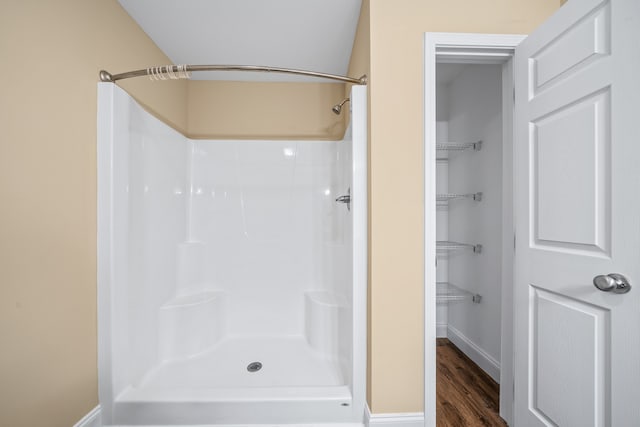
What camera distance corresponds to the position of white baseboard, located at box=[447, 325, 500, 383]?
1.73m

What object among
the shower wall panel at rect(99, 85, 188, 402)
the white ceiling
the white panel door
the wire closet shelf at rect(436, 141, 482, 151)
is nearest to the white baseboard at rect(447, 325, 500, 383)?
the white panel door

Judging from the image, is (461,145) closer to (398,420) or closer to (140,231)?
(398,420)

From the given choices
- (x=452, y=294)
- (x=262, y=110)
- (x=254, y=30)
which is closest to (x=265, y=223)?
(x=262, y=110)

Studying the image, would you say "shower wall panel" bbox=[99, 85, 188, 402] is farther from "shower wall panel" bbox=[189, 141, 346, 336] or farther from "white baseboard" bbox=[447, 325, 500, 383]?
"white baseboard" bbox=[447, 325, 500, 383]

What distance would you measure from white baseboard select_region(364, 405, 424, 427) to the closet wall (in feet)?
2.92

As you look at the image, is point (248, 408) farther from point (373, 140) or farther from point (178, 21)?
point (178, 21)

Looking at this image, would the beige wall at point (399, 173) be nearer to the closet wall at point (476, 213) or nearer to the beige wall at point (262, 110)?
the closet wall at point (476, 213)

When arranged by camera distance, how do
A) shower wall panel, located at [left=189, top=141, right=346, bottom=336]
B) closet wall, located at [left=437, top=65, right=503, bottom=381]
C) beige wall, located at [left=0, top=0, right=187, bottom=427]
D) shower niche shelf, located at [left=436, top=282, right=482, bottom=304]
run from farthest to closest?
shower wall panel, located at [left=189, top=141, right=346, bottom=336], shower niche shelf, located at [left=436, top=282, right=482, bottom=304], closet wall, located at [left=437, top=65, right=503, bottom=381], beige wall, located at [left=0, top=0, right=187, bottom=427]

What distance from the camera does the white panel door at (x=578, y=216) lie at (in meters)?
0.78

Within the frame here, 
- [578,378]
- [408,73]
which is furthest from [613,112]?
[578,378]

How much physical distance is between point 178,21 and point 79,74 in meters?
0.72

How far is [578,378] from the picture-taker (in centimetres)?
92

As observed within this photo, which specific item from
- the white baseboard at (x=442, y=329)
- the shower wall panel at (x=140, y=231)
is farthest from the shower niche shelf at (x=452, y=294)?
the shower wall panel at (x=140, y=231)

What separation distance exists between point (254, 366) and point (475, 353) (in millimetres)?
1681
